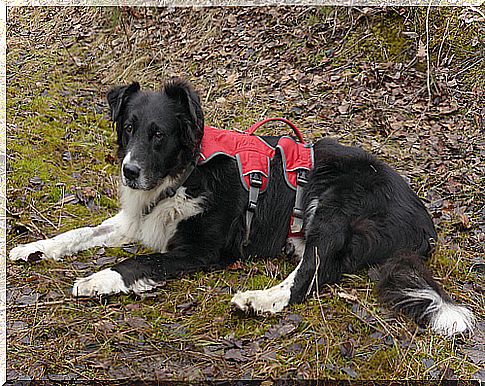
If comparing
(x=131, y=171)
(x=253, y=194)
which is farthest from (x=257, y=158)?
(x=131, y=171)

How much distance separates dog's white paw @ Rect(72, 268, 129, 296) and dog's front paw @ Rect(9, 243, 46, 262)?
666 mm

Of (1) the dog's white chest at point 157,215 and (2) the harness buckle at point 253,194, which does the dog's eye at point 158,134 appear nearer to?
(1) the dog's white chest at point 157,215

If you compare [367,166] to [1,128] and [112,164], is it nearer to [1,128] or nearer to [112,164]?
[112,164]

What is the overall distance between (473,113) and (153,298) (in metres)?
4.77

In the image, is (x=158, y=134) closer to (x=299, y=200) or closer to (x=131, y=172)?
(x=131, y=172)

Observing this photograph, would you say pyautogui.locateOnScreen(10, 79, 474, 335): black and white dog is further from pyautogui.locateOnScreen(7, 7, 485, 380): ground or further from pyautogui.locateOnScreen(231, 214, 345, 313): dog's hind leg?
pyautogui.locateOnScreen(7, 7, 485, 380): ground

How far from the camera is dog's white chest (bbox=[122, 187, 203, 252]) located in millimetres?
4512

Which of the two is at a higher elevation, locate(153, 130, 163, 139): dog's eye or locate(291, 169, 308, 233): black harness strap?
locate(153, 130, 163, 139): dog's eye

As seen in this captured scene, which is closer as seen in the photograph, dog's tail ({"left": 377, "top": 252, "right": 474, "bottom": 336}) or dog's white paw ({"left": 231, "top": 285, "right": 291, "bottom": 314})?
dog's tail ({"left": 377, "top": 252, "right": 474, "bottom": 336})

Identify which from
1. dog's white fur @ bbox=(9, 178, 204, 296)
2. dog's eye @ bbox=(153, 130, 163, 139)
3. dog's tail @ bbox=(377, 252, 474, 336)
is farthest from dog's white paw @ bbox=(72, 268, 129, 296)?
dog's tail @ bbox=(377, 252, 474, 336)

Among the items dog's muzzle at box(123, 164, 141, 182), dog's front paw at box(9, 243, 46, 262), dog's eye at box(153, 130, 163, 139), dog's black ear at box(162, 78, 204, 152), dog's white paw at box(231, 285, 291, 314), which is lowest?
dog's white paw at box(231, 285, 291, 314)

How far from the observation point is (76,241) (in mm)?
4785

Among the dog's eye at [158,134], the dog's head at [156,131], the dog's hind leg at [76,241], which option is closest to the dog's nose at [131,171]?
the dog's head at [156,131]

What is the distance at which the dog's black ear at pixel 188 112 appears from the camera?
14.6 ft
